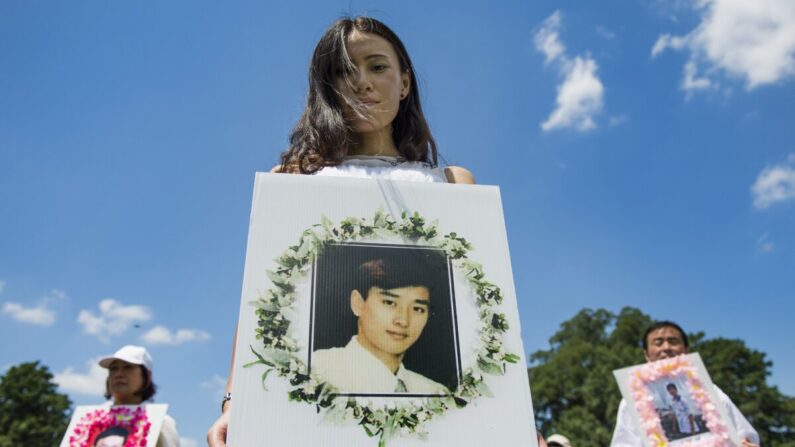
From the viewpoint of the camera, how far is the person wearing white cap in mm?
4980

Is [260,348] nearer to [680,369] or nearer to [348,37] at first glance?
[348,37]

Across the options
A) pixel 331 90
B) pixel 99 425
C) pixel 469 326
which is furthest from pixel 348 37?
pixel 99 425

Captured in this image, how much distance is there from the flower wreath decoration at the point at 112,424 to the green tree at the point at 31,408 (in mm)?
31660

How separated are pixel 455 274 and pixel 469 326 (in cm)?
14

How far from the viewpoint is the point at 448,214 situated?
55.3 inches

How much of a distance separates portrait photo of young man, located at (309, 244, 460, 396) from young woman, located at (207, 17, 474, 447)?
0.59m

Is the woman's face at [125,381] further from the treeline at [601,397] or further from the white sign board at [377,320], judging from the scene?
the treeline at [601,397]

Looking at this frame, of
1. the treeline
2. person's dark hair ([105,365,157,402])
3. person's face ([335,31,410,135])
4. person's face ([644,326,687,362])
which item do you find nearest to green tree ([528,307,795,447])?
the treeline

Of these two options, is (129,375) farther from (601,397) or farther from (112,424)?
(601,397)

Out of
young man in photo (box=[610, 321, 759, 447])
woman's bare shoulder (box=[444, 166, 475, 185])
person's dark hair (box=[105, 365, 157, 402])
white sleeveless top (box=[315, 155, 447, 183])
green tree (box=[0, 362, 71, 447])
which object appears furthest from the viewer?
green tree (box=[0, 362, 71, 447])

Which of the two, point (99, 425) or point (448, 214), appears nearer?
point (448, 214)

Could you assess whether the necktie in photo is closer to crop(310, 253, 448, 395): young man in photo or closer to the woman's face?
crop(310, 253, 448, 395): young man in photo

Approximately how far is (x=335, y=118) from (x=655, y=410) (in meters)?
3.93

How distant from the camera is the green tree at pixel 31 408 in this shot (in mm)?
29062
